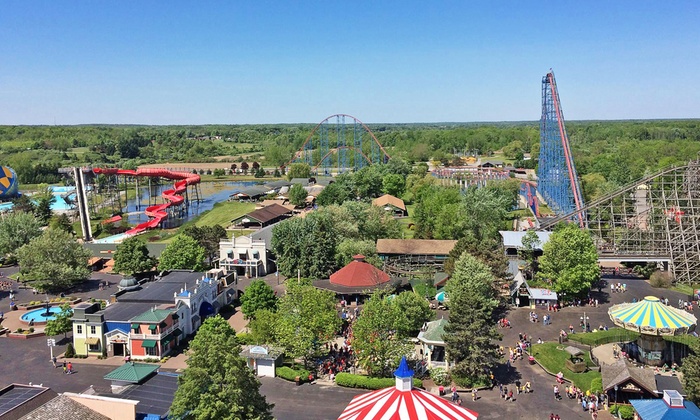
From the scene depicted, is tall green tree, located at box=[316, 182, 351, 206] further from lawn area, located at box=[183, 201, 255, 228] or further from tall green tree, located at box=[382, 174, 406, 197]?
lawn area, located at box=[183, 201, 255, 228]

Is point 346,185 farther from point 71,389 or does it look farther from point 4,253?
point 71,389

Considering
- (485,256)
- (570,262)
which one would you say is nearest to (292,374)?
(485,256)

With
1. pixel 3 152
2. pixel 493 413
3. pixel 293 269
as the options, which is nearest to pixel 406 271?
pixel 293 269

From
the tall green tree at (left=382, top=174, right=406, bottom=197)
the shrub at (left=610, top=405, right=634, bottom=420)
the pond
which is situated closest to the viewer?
the shrub at (left=610, top=405, right=634, bottom=420)

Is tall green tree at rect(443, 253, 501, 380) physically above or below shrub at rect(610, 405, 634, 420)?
above

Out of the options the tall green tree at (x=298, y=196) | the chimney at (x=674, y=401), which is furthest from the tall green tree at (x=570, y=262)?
the tall green tree at (x=298, y=196)

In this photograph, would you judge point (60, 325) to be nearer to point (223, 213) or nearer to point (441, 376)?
point (441, 376)

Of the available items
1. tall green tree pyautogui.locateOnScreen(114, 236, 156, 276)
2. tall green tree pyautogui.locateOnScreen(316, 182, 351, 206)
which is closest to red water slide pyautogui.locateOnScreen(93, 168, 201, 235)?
tall green tree pyautogui.locateOnScreen(316, 182, 351, 206)
